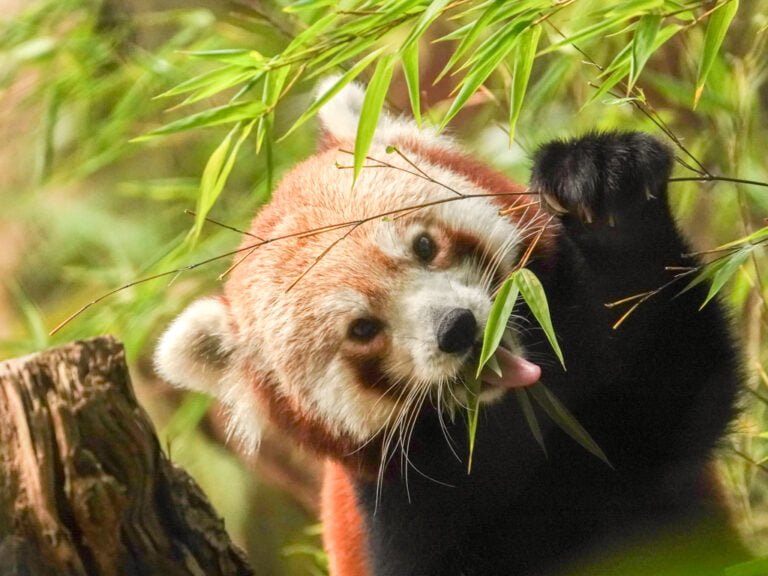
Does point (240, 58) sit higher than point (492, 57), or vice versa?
point (240, 58)

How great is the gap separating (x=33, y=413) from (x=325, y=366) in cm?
57

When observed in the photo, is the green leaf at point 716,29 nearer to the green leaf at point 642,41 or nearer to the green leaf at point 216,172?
the green leaf at point 642,41

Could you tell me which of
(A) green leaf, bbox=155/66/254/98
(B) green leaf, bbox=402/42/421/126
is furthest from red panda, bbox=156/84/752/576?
(A) green leaf, bbox=155/66/254/98

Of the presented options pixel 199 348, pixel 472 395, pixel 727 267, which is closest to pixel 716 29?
pixel 727 267

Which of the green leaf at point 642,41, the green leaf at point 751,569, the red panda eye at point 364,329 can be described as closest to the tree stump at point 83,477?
the red panda eye at point 364,329

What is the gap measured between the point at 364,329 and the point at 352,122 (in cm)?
54

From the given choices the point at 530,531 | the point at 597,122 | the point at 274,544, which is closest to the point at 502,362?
the point at 530,531

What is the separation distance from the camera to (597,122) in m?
2.27

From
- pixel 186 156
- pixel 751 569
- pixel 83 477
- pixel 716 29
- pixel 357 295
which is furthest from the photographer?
pixel 186 156

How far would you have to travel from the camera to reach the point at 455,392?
5.93 feet

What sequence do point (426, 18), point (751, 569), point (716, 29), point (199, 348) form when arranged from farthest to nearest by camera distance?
1. point (199, 348)
2. point (716, 29)
3. point (426, 18)
4. point (751, 569)

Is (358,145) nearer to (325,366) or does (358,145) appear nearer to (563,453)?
(325,366)

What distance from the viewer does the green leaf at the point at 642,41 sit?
1.55 m

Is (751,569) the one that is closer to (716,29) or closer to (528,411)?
(528,411)
